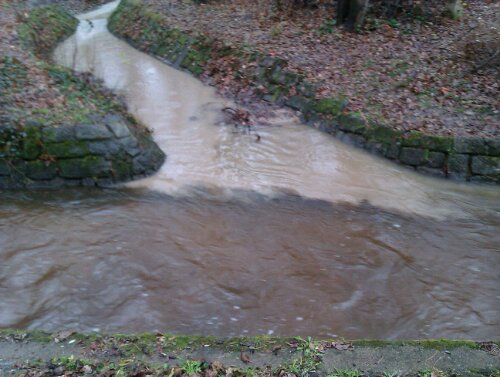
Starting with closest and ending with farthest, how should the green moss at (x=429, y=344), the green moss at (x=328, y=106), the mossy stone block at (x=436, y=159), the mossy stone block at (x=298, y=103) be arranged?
the green moss at (x=429, y=344) → the mossy stone block at (x=436, y=159) → the green moss at (x=328, y=106) → the mossy stone block at (x=298, y=103)

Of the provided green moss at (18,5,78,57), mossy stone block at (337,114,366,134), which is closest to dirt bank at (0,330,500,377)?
mossy stone block at (337,114,366,134)

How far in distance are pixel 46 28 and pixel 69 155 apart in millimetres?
10037

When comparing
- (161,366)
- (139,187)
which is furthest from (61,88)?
(161,366)

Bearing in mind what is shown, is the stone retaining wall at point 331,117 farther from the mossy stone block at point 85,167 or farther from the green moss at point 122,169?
the mossy stone block at point 85,167

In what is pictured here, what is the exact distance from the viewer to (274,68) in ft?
39.7

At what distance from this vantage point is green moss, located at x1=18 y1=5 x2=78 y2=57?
530 inches

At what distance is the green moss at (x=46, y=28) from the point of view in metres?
13.5

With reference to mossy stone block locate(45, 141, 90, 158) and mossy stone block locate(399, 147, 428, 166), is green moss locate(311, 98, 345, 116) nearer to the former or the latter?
mossy stone block locate(399, 147, 428, 166)

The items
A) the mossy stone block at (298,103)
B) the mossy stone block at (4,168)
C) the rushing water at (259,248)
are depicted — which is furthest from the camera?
the mossy stone block at (298,103)

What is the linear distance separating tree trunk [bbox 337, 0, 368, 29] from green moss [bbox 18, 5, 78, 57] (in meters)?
8.06

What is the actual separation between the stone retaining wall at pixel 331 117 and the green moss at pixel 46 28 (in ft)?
9.04

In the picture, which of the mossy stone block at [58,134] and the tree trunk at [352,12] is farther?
the tree trunk at [352,12]

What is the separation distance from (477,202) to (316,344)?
553 centimetres

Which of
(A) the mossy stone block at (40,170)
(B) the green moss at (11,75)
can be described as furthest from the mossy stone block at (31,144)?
(B) the green moss at (11,75)
